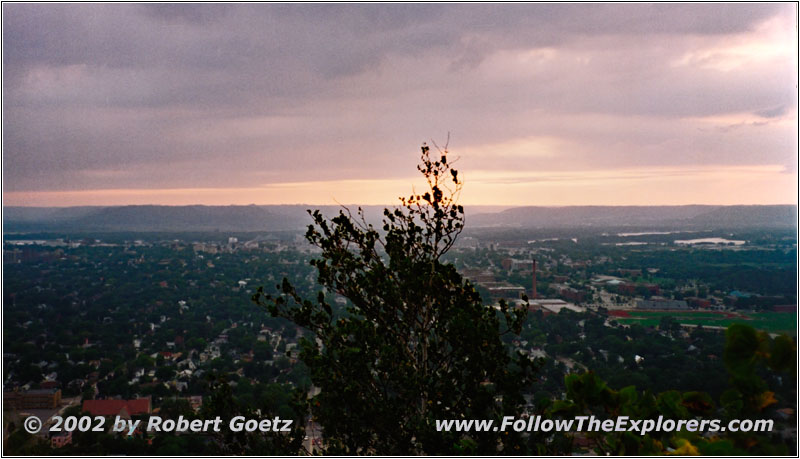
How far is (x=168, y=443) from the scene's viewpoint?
15.5 ft

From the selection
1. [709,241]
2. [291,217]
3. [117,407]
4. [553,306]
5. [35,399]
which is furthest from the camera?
[291,217]

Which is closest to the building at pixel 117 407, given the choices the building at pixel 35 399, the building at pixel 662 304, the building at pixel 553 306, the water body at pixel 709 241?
the building at pixel 35 399

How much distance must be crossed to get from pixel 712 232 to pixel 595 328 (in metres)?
18.4

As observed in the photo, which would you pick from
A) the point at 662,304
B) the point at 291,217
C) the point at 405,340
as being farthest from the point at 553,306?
the point at 291,217

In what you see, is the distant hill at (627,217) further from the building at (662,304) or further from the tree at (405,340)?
the tree at (405,340)

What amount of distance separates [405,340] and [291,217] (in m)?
27.8

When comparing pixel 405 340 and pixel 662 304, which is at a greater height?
pixel 405 340

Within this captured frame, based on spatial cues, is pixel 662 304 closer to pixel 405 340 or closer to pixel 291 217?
pixel 405 340

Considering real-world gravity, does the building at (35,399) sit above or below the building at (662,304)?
below

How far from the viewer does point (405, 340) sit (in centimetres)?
355

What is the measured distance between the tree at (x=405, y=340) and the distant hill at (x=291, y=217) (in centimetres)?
958

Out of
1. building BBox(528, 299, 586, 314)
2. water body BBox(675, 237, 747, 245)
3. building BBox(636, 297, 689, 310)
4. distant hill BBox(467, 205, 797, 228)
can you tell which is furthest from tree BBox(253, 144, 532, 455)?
water body BBox(675, 237, 747, 245)

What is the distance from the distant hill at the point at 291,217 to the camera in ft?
69.9

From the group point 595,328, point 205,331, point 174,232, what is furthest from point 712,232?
point 174,232
